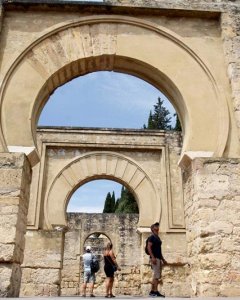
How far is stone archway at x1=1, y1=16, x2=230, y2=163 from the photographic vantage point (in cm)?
509

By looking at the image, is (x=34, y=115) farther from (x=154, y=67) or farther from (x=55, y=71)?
(x=154, y=67)

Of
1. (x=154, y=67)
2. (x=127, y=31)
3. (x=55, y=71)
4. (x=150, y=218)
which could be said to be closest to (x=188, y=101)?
(x=154, y=67)

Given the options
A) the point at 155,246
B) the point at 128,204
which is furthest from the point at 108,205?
the point at 155,246

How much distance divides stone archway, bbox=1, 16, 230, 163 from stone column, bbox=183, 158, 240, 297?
368 millimetres

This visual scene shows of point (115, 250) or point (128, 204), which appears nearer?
point (115, 250)

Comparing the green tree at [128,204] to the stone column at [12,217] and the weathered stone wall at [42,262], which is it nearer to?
the weathered stone wall at [42,262]

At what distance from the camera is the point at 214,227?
14.7 feet

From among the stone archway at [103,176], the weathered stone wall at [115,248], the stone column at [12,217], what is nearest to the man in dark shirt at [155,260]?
the stone column at [12,217]

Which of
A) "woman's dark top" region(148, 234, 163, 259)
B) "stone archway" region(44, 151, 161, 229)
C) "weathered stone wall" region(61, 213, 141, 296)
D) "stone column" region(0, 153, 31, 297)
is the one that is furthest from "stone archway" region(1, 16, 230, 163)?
"weathered stone wall" region(61, 213, 141, 296)

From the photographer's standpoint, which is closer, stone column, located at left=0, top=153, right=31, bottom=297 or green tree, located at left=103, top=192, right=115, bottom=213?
stone column, located at left=0, top=153, right=31, bottom=297

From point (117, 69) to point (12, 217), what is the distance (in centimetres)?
284

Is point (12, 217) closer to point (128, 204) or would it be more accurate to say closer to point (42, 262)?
point (42, 262)

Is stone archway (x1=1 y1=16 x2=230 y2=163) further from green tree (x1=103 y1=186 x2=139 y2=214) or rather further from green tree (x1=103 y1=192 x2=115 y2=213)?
green tree (x1=103 y1=192 x2=115 y2=213)

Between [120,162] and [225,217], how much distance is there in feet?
19.4
